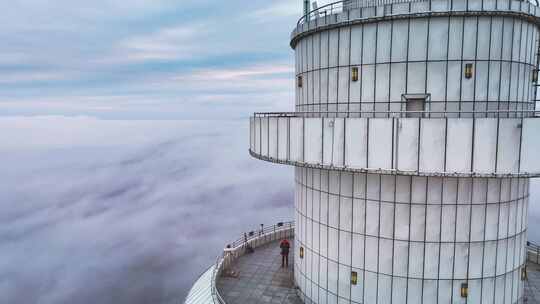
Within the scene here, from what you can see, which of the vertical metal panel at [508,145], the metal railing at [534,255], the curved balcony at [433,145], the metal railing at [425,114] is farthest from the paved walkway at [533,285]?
the vertical metal panel at [508,145]

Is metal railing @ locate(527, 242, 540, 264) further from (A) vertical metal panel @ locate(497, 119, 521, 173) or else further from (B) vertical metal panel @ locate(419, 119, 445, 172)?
(B) vertical metal panel @ locate(419, 119, 445, 172)

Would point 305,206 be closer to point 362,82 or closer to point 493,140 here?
point 362,82

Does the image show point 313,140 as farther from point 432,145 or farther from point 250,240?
point 250,240

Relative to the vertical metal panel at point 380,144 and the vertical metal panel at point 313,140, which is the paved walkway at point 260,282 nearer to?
the vertical metal panel at point 313,140

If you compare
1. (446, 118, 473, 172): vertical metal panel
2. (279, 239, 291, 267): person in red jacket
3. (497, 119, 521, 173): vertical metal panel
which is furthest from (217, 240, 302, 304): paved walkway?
(497, 119, 521, 173): vertical metal panel

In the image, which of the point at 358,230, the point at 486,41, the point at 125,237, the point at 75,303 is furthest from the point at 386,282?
the point at 125,237
